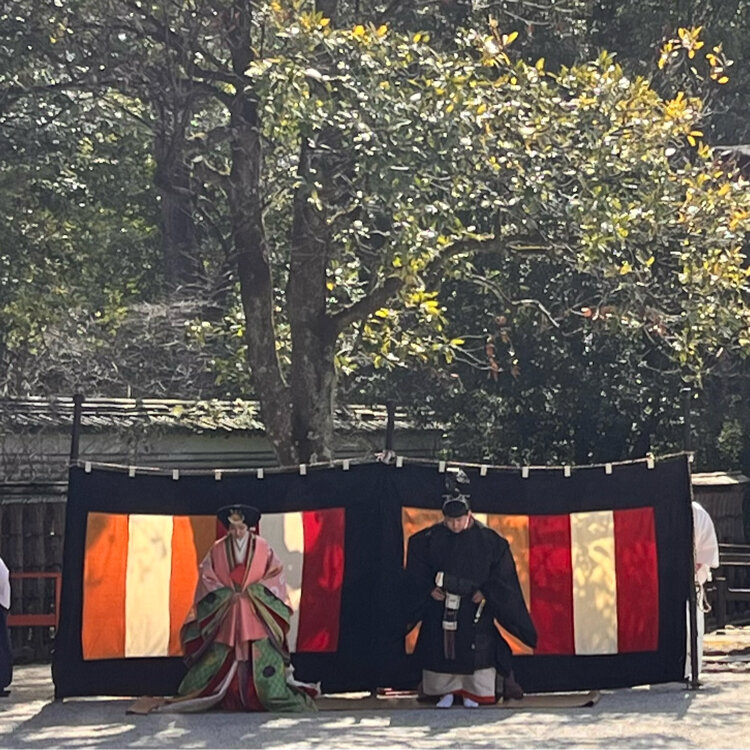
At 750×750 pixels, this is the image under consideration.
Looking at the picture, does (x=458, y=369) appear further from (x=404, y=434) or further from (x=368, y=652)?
(x=368, y=652)

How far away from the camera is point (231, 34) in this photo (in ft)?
46.4

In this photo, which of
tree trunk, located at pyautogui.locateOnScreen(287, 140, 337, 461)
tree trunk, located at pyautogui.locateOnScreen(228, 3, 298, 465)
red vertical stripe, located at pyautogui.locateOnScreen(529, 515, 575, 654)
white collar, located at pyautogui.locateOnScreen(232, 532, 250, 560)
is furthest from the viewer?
tree trunk, located at pyautogui.locateOnScreen(228, 3, 298, 465)

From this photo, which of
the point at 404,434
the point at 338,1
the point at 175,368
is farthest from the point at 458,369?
the point at 338,1

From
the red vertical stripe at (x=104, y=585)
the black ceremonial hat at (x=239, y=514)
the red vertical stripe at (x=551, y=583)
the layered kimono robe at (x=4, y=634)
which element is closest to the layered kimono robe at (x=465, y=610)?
the red vertical stripe at (x=551, y=583)

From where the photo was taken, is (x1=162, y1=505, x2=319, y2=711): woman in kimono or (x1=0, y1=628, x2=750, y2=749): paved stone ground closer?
(x1=0, y1=628, x2=750, y2=749): paved stone ground

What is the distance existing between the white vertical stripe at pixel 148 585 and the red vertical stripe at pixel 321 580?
3.19 feet

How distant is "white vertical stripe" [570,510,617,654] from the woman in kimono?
200 cm

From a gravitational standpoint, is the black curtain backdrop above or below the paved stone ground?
above

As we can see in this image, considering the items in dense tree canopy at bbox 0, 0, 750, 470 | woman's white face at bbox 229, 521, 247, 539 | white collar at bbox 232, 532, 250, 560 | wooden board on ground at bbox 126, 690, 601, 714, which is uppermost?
dense tree canopy at bbox 0, 0, 750, 470

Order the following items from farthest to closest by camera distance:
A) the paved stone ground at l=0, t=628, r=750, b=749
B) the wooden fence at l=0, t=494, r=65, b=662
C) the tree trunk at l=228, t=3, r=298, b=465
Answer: the wooden fence at l=0, t=494, r=65, b=662 < the tree trunk at l=228, t=3, r=298, b=465 < the paved stone ground at l=0, t=628, r=750, b=749

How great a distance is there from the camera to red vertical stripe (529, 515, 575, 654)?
1118 cm

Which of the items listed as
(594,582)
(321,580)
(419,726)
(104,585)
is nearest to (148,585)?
(104,585)

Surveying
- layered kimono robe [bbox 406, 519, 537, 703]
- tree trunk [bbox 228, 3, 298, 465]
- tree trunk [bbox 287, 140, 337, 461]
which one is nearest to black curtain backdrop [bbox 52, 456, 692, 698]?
layered kimono robe [bbox 406, 519, 537, 703]

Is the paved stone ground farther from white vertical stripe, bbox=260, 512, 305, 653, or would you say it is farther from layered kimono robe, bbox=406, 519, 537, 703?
white vertical stripe, bbox=260, 512, 305, 653
